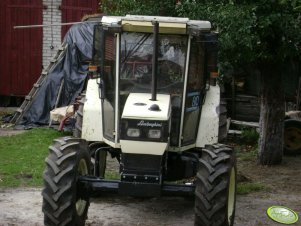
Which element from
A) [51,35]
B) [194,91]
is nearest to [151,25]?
[194,91]

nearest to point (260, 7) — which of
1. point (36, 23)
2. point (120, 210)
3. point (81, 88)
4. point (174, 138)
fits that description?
point (174, 138)

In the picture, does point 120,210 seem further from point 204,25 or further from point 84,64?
point 84,64

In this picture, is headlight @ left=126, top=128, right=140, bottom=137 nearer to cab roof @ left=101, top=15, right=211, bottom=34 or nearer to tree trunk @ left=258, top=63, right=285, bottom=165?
cab roof @ left=101, top=15, right=211, bottom=34

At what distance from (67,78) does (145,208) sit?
6.43m

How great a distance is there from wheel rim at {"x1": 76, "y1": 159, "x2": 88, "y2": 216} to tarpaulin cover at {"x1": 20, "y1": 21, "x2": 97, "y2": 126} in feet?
22.5

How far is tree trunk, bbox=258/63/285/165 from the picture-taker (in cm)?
955

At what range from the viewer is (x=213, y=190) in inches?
221

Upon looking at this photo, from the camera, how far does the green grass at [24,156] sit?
8.35m

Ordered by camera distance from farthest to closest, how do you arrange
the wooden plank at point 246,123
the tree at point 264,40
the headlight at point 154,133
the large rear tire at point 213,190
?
1. the wooden plank at point 246,123
2. the tree at point 264,40
3. the headlight at point 154,133
4. the large rear tire at point 213,190

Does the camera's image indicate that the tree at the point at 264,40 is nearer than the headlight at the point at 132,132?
No

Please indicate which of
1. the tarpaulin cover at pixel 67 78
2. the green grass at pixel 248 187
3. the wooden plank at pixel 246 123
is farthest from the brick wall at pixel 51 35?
the green grass at pixel 248 187

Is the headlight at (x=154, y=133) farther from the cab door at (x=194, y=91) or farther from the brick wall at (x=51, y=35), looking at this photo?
the brick wall at (x=51, y=35)

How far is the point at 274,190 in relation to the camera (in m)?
8.39

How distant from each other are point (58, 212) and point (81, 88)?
24.7 ft
